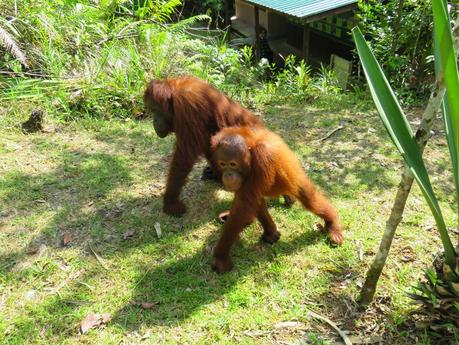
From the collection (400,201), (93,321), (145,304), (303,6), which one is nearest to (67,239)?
(93,321)

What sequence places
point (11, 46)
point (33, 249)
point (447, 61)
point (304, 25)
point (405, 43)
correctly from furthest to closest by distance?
point (304, 25)
point (405, 43)
point (11, 46)
point (33, 249)
point (447, 61)

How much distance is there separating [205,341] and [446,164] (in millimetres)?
3652

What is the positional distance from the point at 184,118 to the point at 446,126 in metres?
2.36

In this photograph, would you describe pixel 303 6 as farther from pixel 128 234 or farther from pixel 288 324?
pixel 288 324

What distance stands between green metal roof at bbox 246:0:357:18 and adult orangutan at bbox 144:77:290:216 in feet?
19.8

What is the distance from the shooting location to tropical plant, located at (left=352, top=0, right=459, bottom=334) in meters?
2.07

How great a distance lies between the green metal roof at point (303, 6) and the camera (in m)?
9.27

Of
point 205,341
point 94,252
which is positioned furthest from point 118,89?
point 205,341

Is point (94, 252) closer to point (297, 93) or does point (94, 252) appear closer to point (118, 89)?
point (118, 89)

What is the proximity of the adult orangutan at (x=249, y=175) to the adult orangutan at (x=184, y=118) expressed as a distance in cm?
68

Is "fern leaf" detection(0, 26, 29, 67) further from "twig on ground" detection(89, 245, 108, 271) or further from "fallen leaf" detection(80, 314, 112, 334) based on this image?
"fallen leaf" detection(80, 314, 112, 334)

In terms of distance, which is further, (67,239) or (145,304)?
(67,239)

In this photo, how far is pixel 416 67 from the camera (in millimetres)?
7266

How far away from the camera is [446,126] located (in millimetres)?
2406
